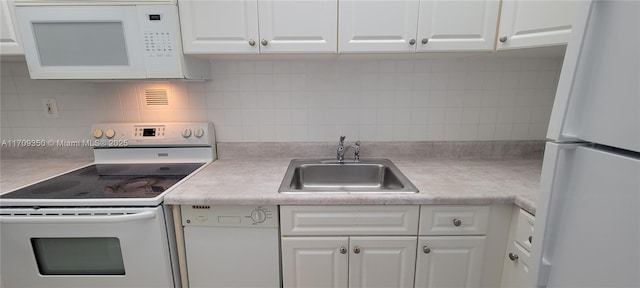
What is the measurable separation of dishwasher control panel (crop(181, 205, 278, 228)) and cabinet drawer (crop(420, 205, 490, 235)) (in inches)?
25.3

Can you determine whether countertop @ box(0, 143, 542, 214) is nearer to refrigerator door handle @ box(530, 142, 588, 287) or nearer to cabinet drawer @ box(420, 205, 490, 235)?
cabinet drawer @ box(420, 205, 490, 235)

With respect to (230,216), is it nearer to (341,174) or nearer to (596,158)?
(341,174)

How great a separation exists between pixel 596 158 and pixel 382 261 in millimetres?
865

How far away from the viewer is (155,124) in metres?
1.57

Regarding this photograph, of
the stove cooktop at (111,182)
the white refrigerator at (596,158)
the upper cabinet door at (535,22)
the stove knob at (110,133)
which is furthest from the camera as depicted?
the stove knob at (110,133)

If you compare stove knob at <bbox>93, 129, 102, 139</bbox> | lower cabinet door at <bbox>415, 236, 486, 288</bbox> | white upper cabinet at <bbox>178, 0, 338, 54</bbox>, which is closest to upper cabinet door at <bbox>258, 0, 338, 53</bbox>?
white upper cabinet at <bbox>178, 0, 338, 54</bbox>

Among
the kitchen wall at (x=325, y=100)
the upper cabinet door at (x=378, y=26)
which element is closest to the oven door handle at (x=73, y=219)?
the kitchen wall at (x=325, y=100)

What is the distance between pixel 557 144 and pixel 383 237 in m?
0.74

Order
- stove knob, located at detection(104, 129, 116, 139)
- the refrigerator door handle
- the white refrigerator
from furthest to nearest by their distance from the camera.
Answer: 1. stove knob, located at detection(104, 129, 116, 139)
2. the refrigerator door handle
3. the white refrigerator

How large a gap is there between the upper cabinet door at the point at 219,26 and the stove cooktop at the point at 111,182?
0.62m

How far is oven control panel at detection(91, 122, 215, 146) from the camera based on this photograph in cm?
155

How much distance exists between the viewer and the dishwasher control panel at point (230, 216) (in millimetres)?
1142

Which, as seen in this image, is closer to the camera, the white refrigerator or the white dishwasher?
the white refrigerator

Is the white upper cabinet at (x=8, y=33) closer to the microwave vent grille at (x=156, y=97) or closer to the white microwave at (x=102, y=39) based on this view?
the white microwave at (x=102, y=39)
